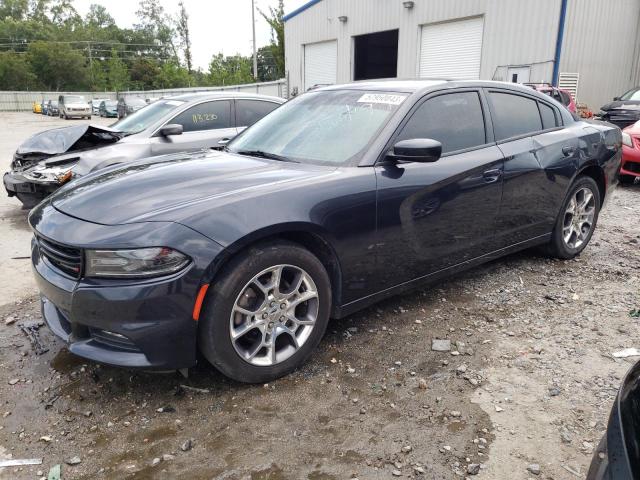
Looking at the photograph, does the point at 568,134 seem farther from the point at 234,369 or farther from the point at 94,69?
the point at 94,69

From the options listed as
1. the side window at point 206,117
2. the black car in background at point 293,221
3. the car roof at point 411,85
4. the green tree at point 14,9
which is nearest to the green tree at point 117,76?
the green tree at point 14,9

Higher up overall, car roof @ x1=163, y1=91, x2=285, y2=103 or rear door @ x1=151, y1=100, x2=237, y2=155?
car roof @ x1=163, y1=91, x2=285, y2=103

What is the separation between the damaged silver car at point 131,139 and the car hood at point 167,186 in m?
3.20

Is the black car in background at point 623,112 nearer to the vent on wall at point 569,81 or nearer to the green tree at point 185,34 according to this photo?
the vent on wall at point 569,81

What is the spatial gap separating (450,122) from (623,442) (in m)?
2.77

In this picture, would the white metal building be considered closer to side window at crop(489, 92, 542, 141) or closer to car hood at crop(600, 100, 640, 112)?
car hood at crop(600, 100, 640, 112)

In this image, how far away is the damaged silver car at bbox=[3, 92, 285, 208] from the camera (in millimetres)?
6258

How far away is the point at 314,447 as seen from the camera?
242 cm

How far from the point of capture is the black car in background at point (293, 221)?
8.16ft

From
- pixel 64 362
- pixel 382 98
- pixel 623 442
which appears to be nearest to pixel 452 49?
pixel 382 98

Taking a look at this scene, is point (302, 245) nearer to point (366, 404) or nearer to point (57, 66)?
point (366, 404)

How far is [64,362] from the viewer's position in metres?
3.15

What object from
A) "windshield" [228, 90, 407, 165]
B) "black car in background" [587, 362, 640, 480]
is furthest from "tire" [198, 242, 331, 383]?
"black car in background" [587, 362, 640, 480]

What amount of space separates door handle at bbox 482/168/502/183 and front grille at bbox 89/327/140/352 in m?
2.58
